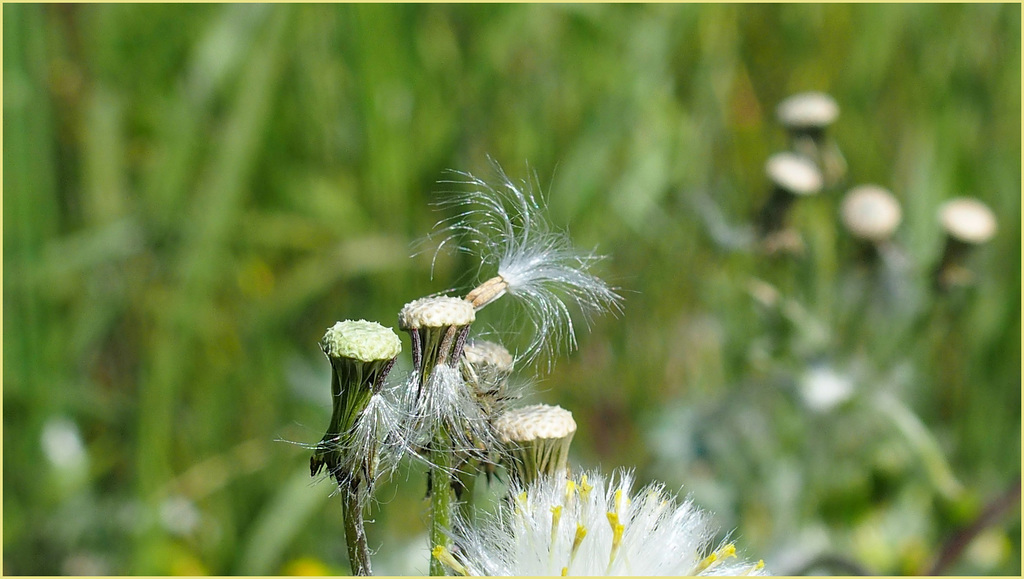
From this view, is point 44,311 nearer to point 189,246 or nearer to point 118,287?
point 118,287

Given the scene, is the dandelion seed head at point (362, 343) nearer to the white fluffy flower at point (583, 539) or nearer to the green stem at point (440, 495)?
the green stem at point (440, 495)

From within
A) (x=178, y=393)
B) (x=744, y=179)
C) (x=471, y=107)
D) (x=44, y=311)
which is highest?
(x=471, y=107)

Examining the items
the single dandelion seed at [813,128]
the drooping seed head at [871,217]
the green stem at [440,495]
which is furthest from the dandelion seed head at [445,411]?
the single dandelion seed at [813,128]

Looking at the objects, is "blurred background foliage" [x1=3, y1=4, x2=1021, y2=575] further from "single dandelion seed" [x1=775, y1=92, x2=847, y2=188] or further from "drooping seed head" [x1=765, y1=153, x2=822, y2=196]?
"single dandelion seed" [x1=775, y1=92, x2=847, y2=188]

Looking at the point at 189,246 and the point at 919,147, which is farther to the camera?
the point at 919,147

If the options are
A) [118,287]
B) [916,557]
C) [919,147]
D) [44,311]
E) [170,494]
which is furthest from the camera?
[919,147]

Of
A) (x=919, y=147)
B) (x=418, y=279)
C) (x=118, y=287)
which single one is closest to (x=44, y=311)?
(x=118, y=287)

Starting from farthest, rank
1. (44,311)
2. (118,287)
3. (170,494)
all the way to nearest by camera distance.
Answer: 1. (118,287)
2. (44,311)
3. (170,494)
